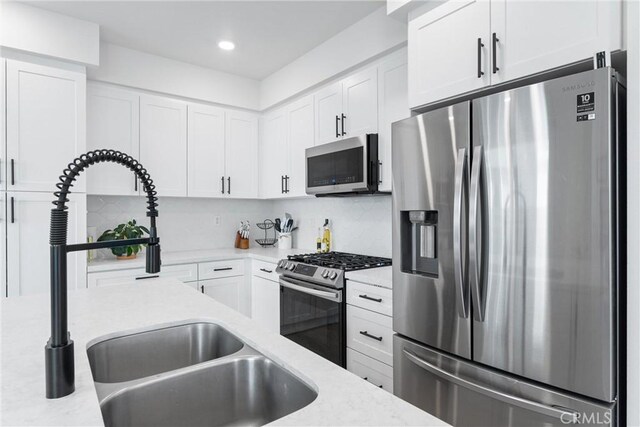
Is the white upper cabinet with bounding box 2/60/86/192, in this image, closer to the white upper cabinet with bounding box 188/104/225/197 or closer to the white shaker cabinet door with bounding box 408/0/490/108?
the white upper cabinet with bounding box 188/104/225/197

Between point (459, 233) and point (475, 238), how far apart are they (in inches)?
2.6

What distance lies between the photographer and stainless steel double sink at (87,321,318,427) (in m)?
0.87

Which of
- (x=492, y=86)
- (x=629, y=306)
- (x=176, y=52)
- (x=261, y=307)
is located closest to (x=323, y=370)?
(x=629, y=306)

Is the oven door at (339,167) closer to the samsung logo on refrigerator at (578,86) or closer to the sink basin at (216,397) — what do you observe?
the samsung logo on refrigerator at (578,86)

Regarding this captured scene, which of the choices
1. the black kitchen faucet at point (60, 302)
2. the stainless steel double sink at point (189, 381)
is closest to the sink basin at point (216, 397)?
the stainless steel double sink at point (189, 381)

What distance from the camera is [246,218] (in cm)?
421

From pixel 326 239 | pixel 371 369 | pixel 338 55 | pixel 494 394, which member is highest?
pixel 338 55

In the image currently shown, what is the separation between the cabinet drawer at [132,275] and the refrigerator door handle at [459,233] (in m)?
2.05

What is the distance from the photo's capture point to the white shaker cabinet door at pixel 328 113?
9.65ft

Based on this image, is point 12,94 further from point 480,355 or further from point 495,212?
point 480,355

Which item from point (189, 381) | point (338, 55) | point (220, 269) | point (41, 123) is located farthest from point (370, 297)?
point (41, 123)

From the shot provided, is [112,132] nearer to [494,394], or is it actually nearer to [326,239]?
[326,239]

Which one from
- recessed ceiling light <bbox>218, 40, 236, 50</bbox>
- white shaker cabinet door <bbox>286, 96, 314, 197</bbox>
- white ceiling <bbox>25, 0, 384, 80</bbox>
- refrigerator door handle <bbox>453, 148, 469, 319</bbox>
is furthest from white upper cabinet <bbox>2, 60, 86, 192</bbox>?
refrigerator door handle <bbox>453, 148, 469, 319</bbox>

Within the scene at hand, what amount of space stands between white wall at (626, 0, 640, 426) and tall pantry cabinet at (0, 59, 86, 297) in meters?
3.13
